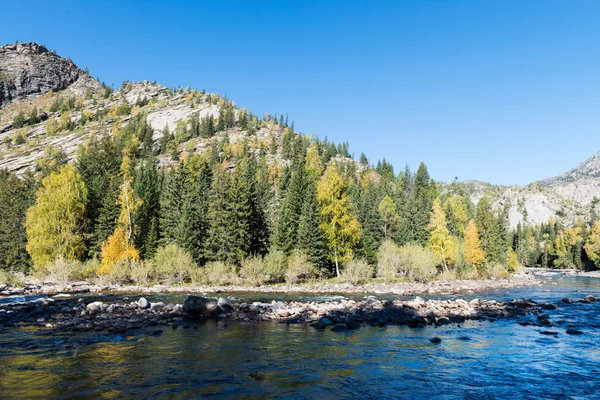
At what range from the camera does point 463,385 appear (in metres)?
10.5

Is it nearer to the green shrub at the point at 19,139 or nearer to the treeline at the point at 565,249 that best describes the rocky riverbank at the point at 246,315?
the treeline at the point at 565,249

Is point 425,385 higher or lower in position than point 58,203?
lower

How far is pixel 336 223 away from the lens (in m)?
47.8

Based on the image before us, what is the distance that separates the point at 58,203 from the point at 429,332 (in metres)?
47.5

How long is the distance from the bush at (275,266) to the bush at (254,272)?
757 millimetres

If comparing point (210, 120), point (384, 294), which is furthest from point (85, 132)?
point (384, 294)

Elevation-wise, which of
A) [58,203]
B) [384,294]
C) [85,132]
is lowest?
[384,294]

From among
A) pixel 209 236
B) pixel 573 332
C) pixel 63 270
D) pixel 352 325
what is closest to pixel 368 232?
pixel 209 236

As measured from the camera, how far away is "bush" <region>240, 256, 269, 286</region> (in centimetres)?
4194

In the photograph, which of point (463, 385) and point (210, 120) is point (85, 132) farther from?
point (463, 385)

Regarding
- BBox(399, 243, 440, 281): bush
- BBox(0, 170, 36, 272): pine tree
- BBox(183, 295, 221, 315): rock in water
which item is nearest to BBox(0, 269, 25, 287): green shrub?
BBox(0, 170, 36, 272): pine tree

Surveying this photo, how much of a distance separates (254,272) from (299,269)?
17.6 ft

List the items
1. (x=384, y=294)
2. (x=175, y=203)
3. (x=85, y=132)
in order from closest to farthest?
(x=384, y=294)
(x=175, y=203)
(x=85, y=132)

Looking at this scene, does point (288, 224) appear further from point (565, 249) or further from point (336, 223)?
point (565, 249)
